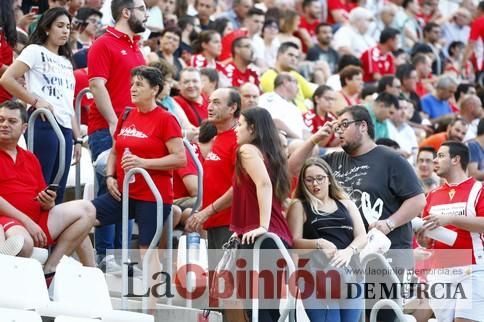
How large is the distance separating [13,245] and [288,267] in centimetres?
186

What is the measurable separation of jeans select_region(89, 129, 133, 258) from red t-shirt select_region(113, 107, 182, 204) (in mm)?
577

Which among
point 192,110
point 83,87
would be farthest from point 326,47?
point 83,87

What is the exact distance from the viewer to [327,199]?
379 inches

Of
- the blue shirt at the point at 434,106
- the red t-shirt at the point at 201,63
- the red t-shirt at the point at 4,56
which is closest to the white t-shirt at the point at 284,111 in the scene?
the red t-shirt at the point at 201,63

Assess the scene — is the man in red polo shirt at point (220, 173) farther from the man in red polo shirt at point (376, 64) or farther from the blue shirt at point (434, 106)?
the man in red polo shirt at point (376, 64)

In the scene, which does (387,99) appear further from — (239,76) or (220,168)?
(220,168)

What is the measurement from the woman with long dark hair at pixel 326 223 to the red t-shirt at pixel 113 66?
200cm

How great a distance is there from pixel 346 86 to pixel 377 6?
24.1 feet

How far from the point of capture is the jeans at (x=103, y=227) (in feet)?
34.8

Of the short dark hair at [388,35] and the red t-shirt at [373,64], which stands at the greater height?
the short dark hair at [388,35]

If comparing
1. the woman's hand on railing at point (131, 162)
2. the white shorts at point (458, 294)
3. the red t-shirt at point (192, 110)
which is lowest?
the white shorts at point (458, 294)

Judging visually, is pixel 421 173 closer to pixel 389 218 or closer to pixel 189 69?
pixel 189 69

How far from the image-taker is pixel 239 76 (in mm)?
15594

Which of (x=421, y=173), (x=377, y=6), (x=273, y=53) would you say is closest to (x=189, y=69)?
(x=421, y=173)
